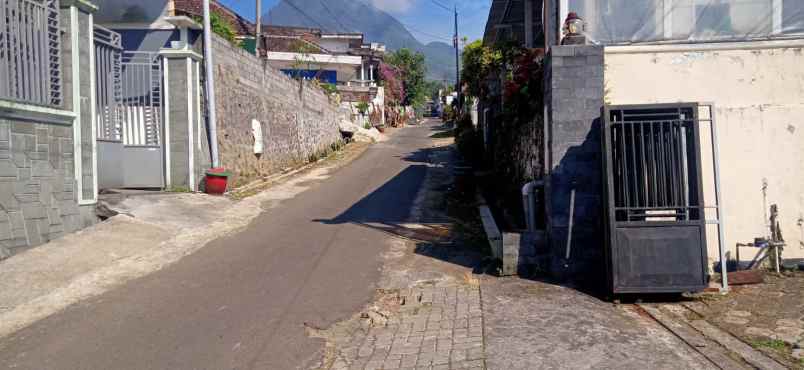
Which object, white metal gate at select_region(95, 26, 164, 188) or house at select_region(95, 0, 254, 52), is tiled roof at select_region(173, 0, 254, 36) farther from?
white metal gate at select_region(95, 26, 164, 188)

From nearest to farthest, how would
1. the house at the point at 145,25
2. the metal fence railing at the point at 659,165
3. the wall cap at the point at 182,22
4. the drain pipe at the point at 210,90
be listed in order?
1. the metal fence railing at the point at 659,165
2. the wall cap at the point at 182,22
3. the drain pipe at the point at 210,90
4. the house at the point at 145,25

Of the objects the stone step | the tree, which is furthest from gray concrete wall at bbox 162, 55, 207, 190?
the tree

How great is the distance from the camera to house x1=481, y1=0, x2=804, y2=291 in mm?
6371

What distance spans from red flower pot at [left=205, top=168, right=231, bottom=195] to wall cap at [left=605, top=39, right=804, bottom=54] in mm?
8383

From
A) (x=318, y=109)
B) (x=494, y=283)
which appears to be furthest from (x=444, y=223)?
(x=318, y=109)

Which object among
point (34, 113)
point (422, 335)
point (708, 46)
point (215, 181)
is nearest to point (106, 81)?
point (215, 181)

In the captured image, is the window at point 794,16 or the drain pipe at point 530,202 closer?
the window at point 794,16

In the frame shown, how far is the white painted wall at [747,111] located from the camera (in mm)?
6523

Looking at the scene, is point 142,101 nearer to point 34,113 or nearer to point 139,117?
point 139,117

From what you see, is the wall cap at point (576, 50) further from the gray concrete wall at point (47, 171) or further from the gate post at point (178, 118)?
the gate post at point (178, 118)

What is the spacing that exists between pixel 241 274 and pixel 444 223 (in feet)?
14.7

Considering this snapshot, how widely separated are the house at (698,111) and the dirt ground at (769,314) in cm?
50

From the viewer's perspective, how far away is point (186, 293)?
5.97 meters

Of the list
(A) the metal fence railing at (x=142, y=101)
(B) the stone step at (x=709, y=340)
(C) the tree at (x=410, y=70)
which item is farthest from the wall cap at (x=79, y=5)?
(C) the tree at (x=410, y=70)
